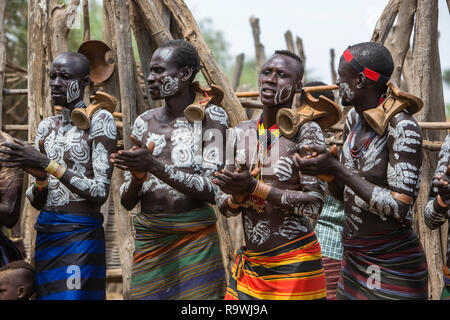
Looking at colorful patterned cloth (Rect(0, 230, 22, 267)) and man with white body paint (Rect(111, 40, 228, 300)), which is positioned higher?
man with white body paint (Rect(111, 40, 228, 300))

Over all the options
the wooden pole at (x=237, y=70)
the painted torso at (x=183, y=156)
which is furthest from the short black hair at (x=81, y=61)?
the wooden pole at (x=237, y=70)

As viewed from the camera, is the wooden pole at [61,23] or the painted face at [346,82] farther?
the wooden pole at [61,23]

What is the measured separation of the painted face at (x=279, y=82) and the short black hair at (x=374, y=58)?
1.18 feet

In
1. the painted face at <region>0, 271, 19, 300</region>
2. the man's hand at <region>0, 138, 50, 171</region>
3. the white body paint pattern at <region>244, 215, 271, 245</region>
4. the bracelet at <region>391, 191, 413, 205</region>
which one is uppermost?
the man's hand at <region>0, 138, 50, 171</region>

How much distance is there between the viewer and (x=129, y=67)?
185 inches

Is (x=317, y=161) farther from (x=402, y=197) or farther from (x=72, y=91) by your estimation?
(x=72, y=91)

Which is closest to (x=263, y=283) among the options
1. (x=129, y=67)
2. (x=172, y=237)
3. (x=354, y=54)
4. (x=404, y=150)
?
(x=172, y=237)

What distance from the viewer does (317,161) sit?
2.82m

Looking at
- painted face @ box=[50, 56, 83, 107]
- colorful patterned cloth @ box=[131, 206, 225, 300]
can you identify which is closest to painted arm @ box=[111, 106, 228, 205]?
colorful patterned cloth @ box=[131, 206, 225, 300]

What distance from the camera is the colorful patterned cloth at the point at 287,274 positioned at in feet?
10.1

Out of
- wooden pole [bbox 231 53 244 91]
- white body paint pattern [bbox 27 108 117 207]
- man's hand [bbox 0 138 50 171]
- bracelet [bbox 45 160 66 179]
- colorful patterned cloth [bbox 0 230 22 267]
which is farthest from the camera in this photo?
wooden pole [bbox 231 53 244 91]

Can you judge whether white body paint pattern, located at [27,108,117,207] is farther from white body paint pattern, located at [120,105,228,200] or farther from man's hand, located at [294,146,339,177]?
man's hand, located at [294,146,339,177]

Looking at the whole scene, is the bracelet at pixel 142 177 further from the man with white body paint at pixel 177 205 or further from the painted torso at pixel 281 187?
the painted torso at pixel 281 187

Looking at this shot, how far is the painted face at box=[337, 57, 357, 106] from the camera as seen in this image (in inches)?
126
